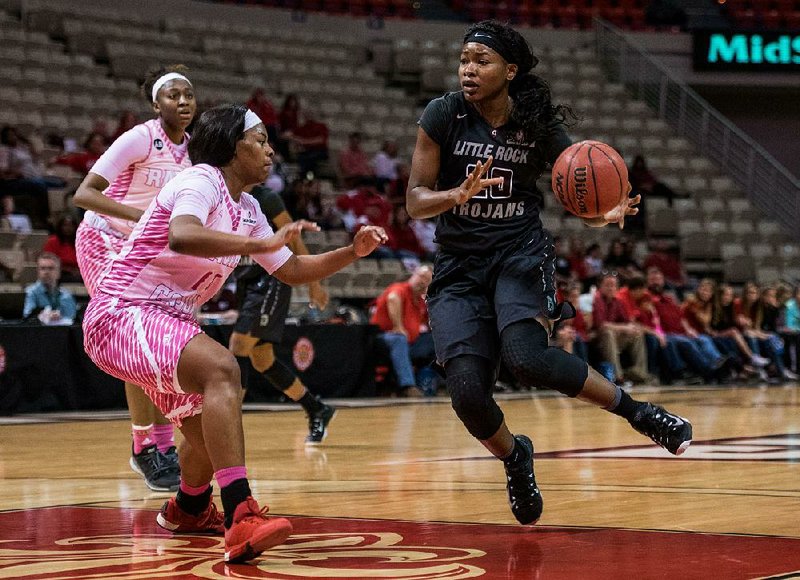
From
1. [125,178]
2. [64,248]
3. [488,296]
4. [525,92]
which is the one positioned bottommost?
[488,296]

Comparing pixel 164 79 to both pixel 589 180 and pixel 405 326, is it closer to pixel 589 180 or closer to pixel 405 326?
pixel 589 180

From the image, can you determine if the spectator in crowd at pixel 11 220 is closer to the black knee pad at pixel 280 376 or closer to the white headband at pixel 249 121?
the black knee pad at pixel 280 376

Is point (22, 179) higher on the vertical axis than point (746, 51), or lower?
lower

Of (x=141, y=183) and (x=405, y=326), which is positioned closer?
(x=141, y=183)

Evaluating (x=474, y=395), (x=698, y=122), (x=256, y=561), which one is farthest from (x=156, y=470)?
(x=698, y=122)

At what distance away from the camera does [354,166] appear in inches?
726

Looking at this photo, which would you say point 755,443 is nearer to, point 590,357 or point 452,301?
point 452,301

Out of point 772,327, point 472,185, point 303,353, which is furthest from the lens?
point 772,327

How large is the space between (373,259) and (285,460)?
367 inches

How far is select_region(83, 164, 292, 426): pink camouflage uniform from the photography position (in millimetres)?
4137

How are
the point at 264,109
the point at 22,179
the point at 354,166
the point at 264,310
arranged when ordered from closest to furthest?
the point at 264,310 → the point at 22,179 → the point at 264,109 → the point at 354,166

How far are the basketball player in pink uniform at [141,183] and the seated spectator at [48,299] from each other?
5.20 m

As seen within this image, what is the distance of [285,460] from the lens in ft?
23.2

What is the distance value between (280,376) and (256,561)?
4.55 metres
